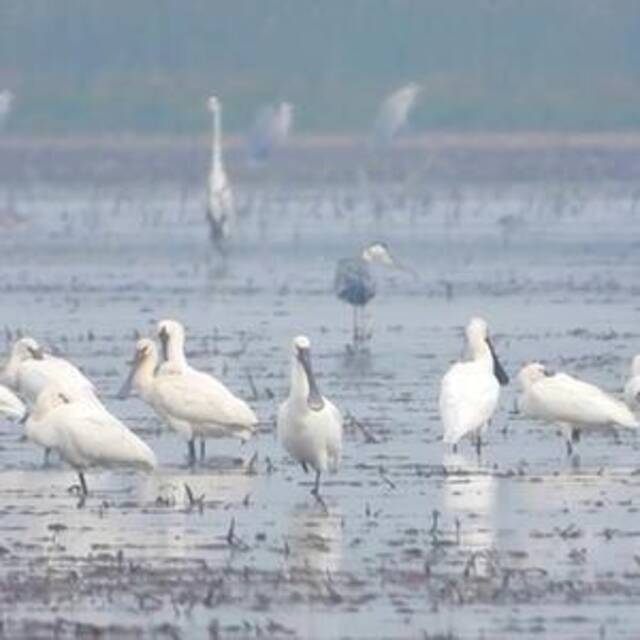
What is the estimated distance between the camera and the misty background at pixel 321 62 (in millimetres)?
65250

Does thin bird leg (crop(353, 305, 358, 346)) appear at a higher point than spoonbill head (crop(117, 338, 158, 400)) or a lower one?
higher

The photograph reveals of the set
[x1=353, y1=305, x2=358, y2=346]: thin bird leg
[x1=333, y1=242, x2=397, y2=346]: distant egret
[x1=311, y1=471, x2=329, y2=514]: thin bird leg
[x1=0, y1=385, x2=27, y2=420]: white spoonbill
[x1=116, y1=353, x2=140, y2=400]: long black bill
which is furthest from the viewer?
[x1=333, y1=242, x2=397, y2=346]: distant egret

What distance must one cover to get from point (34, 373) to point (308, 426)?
3373 millimetres

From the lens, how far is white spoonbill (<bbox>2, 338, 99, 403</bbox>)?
20.0 meters

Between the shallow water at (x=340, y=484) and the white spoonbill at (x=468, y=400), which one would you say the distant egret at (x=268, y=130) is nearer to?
the shallow water at (x=340, y=484)

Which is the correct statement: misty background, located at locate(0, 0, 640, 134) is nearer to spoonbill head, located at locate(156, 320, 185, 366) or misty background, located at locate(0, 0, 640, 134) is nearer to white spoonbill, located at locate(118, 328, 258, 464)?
spoonbill head, located at locate(156, 320, 185, 366)

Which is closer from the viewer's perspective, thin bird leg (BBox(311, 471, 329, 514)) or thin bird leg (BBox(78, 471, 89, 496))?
thin bird leg (BBox(311, 471, 329, 514))

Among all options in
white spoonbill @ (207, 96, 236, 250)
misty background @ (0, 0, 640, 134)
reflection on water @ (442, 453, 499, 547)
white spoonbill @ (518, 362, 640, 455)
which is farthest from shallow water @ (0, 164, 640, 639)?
misty background @ (0, 0, 640, 134)

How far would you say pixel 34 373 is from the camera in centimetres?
2069

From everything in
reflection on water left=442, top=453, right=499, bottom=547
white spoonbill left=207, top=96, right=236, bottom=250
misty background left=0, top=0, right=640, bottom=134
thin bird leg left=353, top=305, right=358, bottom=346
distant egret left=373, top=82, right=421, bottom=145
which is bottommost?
reflection on water left=442, top=453, right=499, bottom=547

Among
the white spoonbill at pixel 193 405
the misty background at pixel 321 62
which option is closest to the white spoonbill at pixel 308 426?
the white spoonbill at pixel 193 405

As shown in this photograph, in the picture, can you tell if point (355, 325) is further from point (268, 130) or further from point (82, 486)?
point (268, 130)

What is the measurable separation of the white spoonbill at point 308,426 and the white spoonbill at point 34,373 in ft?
5.17

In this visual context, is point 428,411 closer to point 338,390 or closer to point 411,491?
point 338,390
